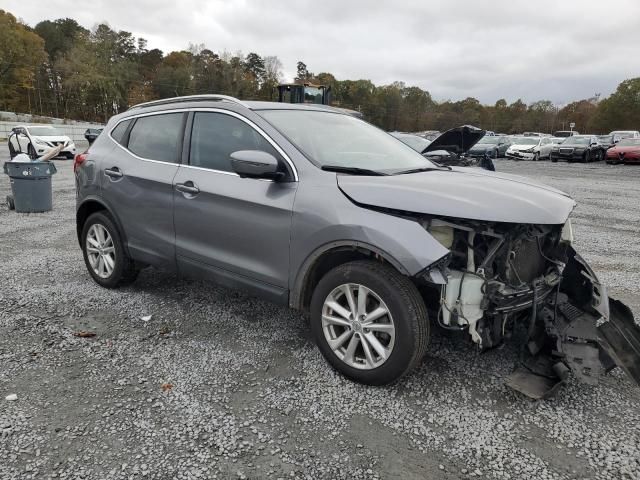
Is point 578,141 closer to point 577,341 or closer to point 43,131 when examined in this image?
point 43,131

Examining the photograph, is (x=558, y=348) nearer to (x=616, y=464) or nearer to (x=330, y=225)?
(x=616, y=464)

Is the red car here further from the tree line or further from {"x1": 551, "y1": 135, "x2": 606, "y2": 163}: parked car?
the tree line

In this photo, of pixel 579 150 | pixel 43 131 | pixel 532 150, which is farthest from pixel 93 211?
pixel 532 150

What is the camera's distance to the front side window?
11.4 ft

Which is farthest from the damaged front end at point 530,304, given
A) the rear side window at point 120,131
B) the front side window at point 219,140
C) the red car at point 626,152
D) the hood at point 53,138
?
the red car at point 626,152

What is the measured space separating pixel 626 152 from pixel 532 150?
6.15m

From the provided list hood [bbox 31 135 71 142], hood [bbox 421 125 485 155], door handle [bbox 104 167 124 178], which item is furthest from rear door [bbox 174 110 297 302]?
hood [bbox 31 135 71 142]

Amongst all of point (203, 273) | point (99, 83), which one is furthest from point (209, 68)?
point (203, 273)

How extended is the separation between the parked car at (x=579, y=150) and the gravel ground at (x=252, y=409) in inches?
1108

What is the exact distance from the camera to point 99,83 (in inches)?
2813

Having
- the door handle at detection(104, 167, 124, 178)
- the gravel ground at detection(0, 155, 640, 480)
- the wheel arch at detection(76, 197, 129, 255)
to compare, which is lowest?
the gravel ground at detection(0, 155, 640, 480)

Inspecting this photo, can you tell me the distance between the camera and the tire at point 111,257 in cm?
445

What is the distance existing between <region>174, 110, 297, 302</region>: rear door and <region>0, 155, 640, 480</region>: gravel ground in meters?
0.56

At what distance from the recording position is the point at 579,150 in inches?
1083
